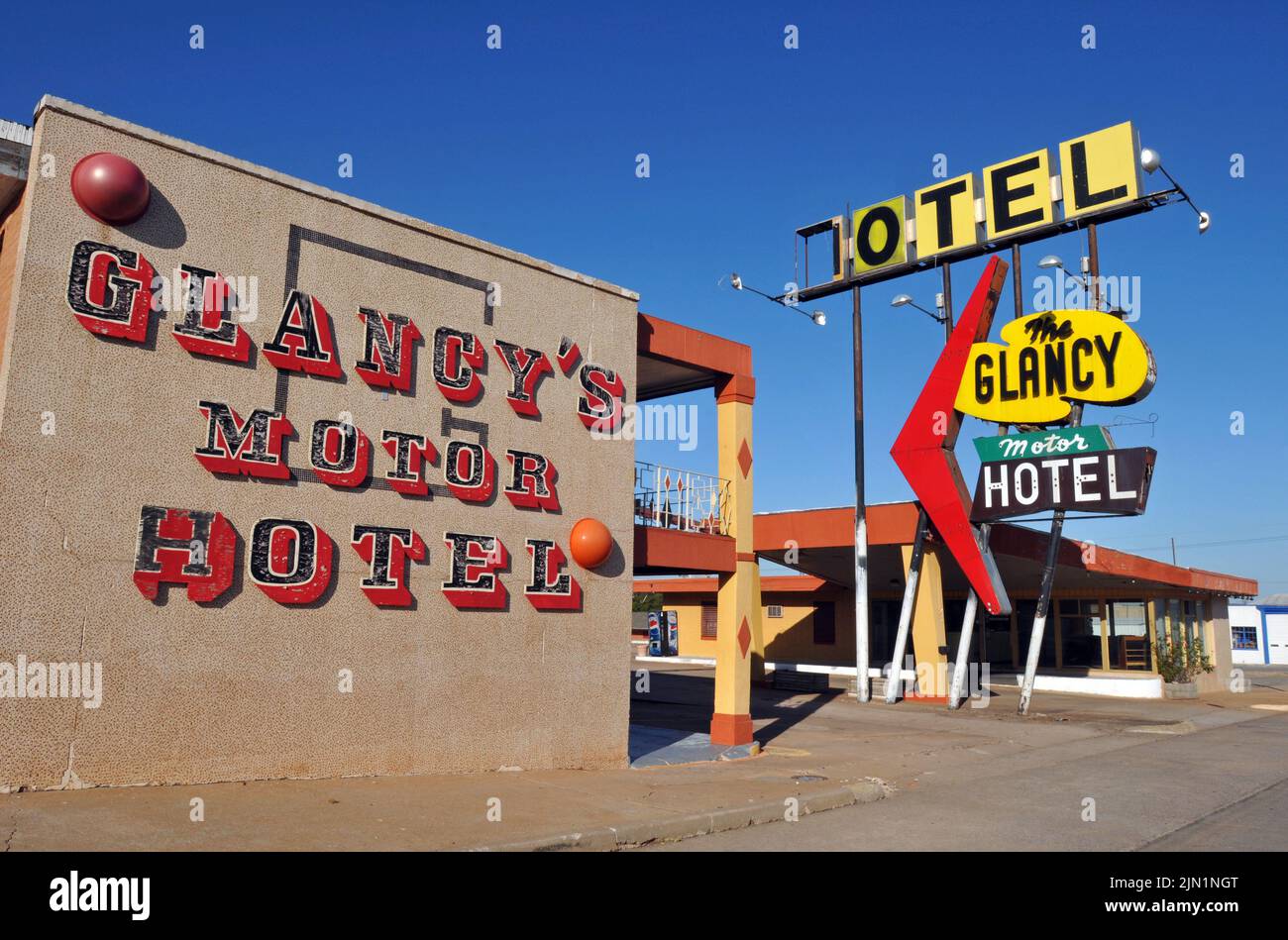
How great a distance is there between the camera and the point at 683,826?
8.68 metres

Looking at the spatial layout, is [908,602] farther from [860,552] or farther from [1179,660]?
[1179,660]

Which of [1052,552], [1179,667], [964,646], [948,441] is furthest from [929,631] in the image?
[1179,667]

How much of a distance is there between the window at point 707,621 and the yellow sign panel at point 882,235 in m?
19.2

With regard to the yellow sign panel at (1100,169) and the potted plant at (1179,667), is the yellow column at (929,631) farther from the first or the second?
the potted plant at (1179,667)

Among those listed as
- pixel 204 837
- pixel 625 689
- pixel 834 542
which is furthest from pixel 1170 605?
pixel 204 837

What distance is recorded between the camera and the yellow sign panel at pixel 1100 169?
21188 mm

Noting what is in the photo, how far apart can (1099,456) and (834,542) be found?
8210 millimetres

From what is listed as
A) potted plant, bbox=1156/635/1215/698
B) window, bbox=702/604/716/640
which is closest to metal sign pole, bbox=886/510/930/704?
potted plant, bbox=1156/635/1215/698

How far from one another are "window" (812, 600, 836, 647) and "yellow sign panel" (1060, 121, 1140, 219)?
1851 cm

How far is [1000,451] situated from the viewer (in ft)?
71.4

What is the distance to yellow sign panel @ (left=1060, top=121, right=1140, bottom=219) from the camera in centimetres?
2119

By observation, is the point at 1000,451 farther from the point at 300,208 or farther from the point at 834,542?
the point at 300,208

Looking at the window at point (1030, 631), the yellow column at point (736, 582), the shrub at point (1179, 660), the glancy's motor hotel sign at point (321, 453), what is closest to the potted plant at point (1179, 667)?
the shrub at point (1179, 660)

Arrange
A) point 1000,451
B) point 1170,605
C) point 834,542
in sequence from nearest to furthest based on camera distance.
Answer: point 1000,451, point 834,542, point 1170,605
